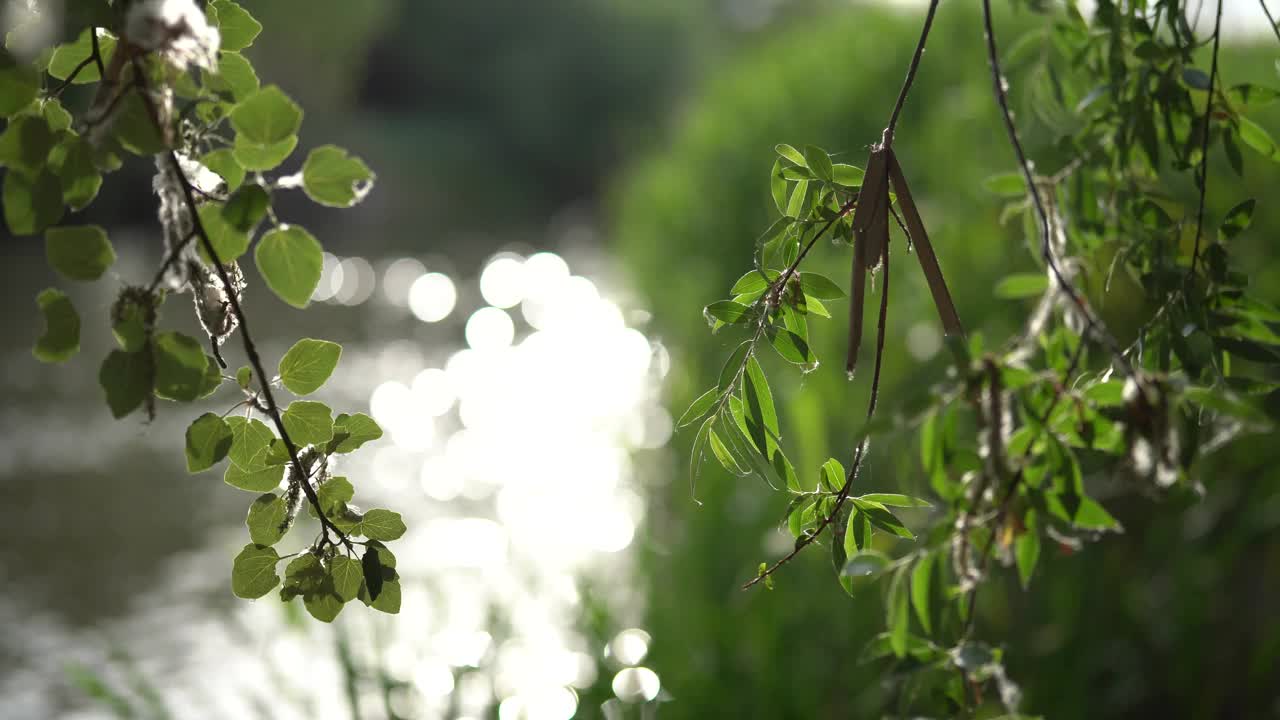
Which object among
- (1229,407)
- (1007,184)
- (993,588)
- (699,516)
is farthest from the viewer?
(699,516)

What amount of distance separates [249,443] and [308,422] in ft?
0.10

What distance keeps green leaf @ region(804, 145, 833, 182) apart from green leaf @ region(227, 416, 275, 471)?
27cm

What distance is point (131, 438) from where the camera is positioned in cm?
541

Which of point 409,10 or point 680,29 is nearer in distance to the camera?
point 409,10

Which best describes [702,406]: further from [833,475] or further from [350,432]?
[350,432]

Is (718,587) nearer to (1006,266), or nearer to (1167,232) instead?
(1006,266)

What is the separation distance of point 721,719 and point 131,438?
178 inches

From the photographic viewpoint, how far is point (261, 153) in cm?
41

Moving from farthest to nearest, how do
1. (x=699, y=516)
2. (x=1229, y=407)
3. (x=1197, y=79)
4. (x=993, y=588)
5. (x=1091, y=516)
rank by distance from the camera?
(x=699, y=516)
(x=993, y=588)
(x=1197, y=79)
(x=1091, y=516)
(x=1229, y=407)

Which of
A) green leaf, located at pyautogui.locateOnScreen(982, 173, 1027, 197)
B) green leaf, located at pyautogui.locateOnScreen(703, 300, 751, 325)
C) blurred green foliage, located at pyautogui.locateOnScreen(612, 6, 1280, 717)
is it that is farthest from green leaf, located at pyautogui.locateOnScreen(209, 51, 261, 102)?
blurred green foliage, located at pyautogui.locateOnScreen(612, 6, 1280, 717)

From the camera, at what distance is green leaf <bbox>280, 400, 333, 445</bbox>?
0.47m

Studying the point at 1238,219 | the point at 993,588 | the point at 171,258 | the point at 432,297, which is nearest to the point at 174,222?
the point at 171,258

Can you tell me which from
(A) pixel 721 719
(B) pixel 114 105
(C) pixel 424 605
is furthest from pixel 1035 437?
(C) pixel 424 605

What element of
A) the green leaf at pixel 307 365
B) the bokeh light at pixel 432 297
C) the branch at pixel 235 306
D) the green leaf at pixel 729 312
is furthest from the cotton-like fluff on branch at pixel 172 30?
the bokeh light at pixel 432 297
